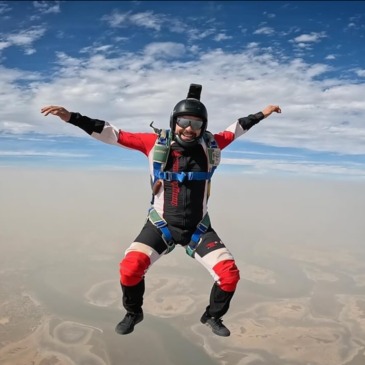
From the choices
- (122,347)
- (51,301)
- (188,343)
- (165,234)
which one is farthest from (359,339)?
(165,234)

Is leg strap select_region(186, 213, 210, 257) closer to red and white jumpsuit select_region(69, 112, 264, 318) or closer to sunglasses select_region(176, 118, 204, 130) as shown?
red and white jumpsuit select_region(69, 112, 264, 318)

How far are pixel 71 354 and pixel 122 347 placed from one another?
16810 millimetres

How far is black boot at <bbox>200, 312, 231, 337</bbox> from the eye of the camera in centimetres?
452

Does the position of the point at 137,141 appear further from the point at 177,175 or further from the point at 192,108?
the point at 192,108

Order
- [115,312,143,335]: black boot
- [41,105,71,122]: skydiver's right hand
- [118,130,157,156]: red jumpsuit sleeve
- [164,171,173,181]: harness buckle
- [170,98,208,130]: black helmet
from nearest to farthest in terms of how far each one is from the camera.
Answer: [41,105,71,122]: skydiver's right hand, [115,312,143,335]: black boot, [170,98,208,130]: black helmet, [164,171,173,181]: harness buckle, [118,130,157,156]: red jumpsuit sleeve

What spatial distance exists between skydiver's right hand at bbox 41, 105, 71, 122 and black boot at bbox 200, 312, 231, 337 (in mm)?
3285

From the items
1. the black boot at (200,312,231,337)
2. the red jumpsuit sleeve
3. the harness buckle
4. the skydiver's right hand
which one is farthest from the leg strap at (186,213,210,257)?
the skydiver's right hand

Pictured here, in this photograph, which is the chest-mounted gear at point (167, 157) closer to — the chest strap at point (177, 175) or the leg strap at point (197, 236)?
the chest strap at point (177, 175)

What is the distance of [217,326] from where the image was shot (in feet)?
15.2

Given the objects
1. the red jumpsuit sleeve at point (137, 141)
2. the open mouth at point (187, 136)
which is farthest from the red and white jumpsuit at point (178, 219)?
the open mouth at point (187, 136)

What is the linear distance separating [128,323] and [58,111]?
2.85m

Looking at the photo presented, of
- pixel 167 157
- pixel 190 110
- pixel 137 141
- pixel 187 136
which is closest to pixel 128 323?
pixel 167 157

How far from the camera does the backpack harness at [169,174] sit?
Result: 15.1ft

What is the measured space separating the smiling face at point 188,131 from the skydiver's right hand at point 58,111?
1.42 metres
